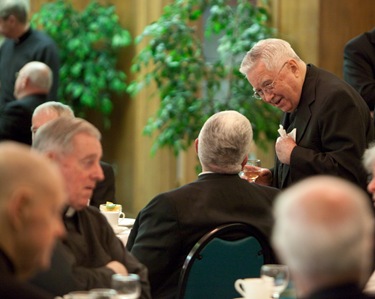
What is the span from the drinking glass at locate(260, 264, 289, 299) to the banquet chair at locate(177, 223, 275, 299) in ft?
1.92

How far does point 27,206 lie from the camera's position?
7.58 ft

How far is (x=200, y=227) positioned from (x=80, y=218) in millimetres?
715

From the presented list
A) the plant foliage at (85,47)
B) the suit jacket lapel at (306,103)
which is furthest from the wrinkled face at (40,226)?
the plant foliage at (85,47)

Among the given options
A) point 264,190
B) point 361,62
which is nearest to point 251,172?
point 264,190

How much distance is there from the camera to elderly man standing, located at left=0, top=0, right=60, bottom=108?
28.4 feet

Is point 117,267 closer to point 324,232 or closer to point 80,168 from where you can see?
point 80,168

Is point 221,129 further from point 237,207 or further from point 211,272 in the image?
point 211,272

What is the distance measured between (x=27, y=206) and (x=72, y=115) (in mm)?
3567

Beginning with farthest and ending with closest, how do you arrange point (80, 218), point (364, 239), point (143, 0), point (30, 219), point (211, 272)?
point (143, 0) → point (211, 272) → point (80, 218) → point (30, 219) → point (364, 239)

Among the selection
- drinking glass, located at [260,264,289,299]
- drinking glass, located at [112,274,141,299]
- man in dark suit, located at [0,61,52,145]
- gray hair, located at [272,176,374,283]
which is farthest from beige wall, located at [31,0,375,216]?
gray hair, located at [272,176,374,283]

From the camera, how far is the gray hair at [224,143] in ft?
14.2

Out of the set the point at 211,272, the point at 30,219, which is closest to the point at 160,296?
the point at 211,272

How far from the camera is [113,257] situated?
373 centimetres

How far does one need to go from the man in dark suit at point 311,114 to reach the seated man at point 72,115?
4.16 feet
